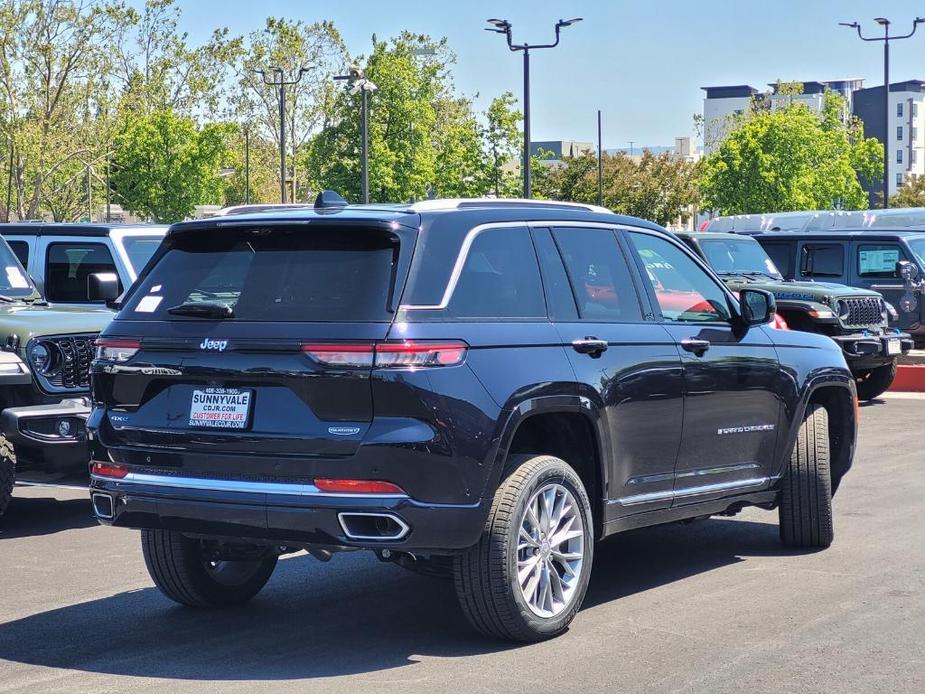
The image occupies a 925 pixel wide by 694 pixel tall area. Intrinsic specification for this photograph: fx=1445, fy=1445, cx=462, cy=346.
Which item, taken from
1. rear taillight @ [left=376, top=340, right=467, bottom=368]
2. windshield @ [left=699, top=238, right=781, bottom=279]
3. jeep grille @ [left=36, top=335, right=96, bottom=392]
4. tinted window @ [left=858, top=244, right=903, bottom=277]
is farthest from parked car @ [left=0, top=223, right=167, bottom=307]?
tinted window @ [left=858, top=244, right=903, bottom=277]

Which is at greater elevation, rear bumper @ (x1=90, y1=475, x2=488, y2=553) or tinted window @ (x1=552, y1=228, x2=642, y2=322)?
tinted window @ (x1=552, y1=228, x2=642, y2=322)

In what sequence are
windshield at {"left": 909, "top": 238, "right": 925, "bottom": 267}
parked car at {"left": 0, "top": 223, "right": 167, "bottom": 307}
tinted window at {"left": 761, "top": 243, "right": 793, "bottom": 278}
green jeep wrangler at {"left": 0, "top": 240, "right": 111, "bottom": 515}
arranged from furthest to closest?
tinted window at {"left": 761, "top": 243, "right": 793, "bottom": 278} < windshield at {"left": 909, "top": 238, "right": 925, "bottom": 267} < parked car at {"left": 0, "top": 223, "right": 167, "bottom": 307} < green jeep wrangler at {"left": 0, "top": 240, "right": 111, "bottom": 515}

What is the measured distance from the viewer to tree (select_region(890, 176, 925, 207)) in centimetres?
9469

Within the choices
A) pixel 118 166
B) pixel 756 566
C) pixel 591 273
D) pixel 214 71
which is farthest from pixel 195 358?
pixel 214 71

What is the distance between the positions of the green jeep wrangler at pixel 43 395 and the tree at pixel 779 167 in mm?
58822

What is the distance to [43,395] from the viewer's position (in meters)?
9.50

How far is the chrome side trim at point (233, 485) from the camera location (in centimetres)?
563

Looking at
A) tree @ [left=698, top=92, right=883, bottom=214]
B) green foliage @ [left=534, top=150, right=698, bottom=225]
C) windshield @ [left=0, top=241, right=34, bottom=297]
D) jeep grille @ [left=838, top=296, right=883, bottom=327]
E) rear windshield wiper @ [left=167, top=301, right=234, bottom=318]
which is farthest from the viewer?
green foliage @ [left=534, top=150, right=698, bottom=225]

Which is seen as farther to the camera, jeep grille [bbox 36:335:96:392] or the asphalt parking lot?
jeep grille [bbox 36:335:96:392]

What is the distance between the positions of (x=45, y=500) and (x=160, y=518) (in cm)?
547

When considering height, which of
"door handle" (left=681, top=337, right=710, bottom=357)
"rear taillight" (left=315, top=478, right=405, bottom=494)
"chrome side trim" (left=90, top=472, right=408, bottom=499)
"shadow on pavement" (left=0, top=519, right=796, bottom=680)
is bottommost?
"shadow on pavement" (left=0, top=519, right=796, bottom=680)

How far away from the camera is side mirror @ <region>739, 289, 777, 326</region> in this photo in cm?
772

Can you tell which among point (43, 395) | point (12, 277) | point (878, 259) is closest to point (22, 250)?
point (12, 277)

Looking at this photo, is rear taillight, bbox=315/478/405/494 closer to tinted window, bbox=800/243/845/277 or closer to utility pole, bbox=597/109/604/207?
tinted window, bbox=800/243/845/277
